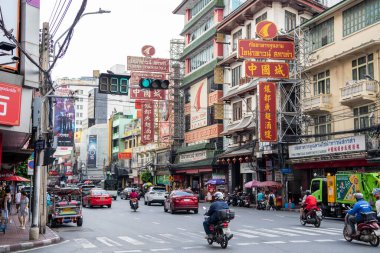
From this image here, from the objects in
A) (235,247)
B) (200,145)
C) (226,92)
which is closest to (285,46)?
(226,92)

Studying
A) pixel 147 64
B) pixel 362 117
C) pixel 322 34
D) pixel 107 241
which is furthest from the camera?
pixel 147 64

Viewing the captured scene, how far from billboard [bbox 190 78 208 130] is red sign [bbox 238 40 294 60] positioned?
66.2 ft

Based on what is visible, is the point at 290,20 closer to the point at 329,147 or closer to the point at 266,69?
the point at 266,69

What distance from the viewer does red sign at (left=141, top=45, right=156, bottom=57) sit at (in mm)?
62312

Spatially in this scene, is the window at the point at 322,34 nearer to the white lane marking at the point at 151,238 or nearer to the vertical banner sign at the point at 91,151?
the white lane marking at the point at 151,238

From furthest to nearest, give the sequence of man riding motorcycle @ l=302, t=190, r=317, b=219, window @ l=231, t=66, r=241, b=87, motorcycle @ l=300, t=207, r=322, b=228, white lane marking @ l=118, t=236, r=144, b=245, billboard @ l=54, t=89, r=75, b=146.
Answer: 1. billboard @ l=54, t=89, r=75, b=146
2. window @ l=231, t=66, r=241, b=87
3. man riding motorcycle @ l=302, t=190, r=317, b=219
4. motorcycle @ l=300, t=207, r=322, b=228
5. white lane marking @ l=118, t=236, r=144, b=245

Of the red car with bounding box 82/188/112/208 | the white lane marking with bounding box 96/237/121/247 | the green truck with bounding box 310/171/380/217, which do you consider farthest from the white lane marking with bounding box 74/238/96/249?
the red car with bounding box 82/188/112/208

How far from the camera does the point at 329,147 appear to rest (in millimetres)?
34812

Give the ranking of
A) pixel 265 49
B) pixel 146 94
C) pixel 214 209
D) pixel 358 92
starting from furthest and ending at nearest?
pixel 146 94 < pixel 265 49 < pixel 358 92 < pixel 214 209

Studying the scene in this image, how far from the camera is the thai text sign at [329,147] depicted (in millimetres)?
31909

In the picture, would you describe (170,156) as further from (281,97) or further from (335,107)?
(335,107)

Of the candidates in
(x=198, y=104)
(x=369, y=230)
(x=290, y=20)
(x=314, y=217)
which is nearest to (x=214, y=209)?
(x=369, y=230)

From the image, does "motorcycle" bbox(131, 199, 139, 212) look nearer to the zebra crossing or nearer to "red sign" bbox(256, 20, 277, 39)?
the zebra crossing

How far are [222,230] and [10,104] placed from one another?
7949 millimetres
